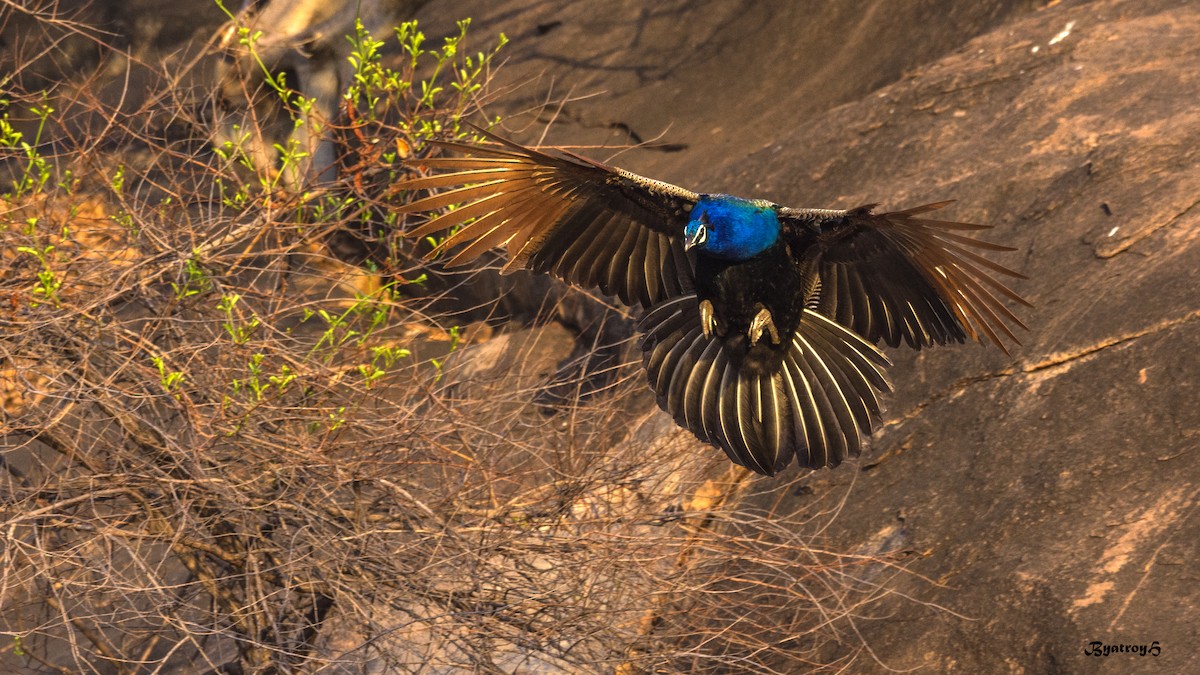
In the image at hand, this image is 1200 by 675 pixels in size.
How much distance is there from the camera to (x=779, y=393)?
4.38m

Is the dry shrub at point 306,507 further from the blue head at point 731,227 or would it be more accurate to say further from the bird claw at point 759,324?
the blue head at point 731,227

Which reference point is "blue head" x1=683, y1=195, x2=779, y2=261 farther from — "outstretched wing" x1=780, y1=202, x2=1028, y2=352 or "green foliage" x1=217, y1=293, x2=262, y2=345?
"green foliage" x1=217, y1=293, x2=262, y2=345

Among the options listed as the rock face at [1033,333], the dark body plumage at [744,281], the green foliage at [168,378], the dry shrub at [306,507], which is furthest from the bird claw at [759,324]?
the green foliage at [168,378]

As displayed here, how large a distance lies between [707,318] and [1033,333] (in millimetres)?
1890

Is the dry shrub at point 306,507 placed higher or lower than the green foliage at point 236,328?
lower

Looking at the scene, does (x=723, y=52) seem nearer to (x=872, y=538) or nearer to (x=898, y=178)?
(x=898, y=178)

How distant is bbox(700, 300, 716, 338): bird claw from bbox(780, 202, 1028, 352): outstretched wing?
0.38 m

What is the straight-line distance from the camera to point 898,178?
6.93m

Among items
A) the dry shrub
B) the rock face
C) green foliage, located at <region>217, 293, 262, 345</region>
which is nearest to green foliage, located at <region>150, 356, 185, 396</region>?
the dry shrub

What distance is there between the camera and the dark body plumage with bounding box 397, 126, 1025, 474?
4203mm

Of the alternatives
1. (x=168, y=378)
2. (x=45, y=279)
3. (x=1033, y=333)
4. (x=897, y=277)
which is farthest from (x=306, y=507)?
(x=1033, y=333)

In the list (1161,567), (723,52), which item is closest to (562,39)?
(723,52)

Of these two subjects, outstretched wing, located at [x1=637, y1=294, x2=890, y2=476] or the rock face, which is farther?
the rock face

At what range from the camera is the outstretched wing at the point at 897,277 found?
4117mm
